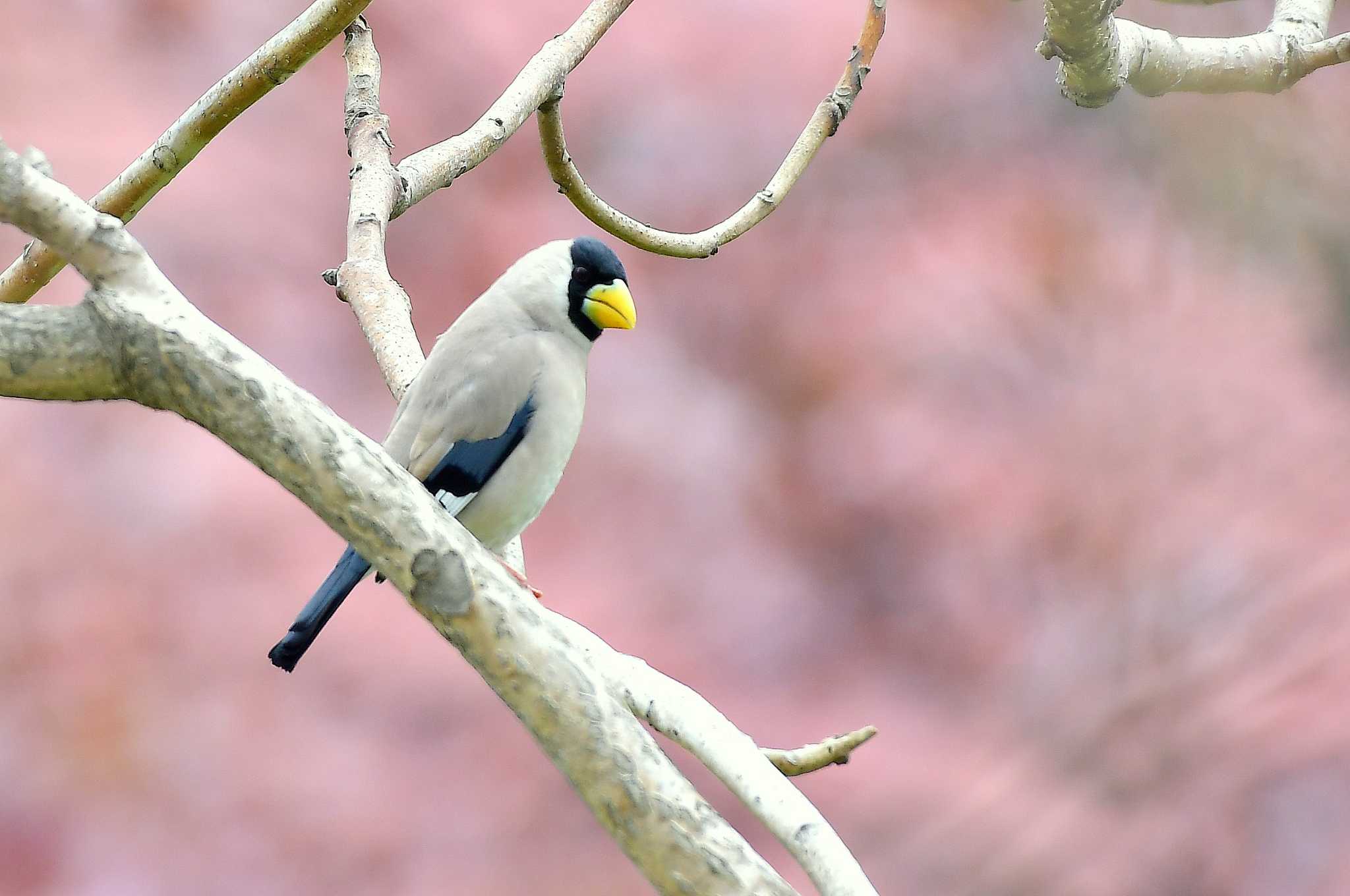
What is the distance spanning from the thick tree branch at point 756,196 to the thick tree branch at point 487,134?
0.11ft

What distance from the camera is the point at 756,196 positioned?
167 cm

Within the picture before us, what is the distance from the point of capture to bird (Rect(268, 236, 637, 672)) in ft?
4.35

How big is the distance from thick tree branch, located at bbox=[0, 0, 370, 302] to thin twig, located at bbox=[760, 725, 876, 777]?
80cm

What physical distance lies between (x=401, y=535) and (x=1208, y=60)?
1.21 metres

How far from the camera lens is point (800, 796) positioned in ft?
3.11

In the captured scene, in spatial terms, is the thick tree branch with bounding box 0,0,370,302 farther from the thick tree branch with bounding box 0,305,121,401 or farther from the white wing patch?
the thick tree branch with bounding box 0,305,121,401

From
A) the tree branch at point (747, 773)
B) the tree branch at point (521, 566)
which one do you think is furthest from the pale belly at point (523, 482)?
the tree branch at point (747, 773)

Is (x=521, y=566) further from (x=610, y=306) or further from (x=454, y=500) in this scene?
(x=610, y=306)

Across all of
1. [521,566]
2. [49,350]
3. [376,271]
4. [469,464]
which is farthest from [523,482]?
[49,350]

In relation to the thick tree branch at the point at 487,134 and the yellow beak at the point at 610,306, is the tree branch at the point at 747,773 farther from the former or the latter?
the thick tree branch at the point at 487,134

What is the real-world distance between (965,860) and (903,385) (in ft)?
3.83

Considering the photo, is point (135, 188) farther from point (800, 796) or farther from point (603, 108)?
point (603, 108)

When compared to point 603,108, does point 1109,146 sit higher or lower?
higher

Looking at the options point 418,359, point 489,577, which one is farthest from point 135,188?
point 489,577
